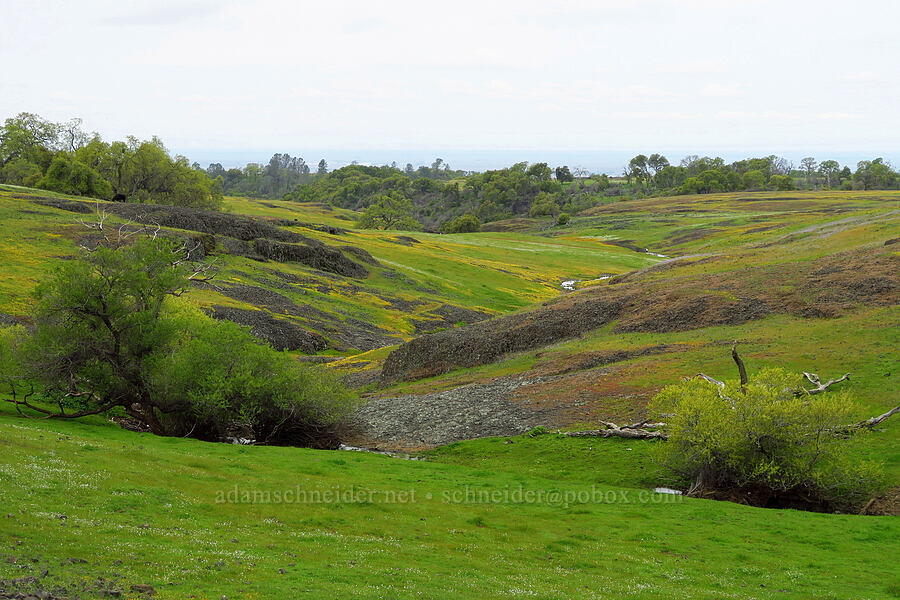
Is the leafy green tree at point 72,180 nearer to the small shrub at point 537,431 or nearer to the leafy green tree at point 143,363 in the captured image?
the leafy green tree at point 143,363

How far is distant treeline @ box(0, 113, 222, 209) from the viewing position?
123500 millimetres

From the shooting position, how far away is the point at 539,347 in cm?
5909

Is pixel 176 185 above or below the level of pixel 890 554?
above

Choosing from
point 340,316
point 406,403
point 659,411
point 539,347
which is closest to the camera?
point 659,411

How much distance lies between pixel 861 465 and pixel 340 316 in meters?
65.7

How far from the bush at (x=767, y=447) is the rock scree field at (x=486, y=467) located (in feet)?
5.66

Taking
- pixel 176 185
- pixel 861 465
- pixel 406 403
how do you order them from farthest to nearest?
pixel 176 185 < pixel 406 403 < pixel 861 465

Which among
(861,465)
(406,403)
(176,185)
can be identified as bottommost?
(406,403)

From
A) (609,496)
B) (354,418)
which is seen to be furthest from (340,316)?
(609,496)

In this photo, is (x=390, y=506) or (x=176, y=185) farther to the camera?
(x=176, y=185)

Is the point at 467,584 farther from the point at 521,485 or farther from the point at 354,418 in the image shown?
the point at 354,418

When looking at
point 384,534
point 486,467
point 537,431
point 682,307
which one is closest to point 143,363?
point 486,467

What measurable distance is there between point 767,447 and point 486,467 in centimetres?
1357

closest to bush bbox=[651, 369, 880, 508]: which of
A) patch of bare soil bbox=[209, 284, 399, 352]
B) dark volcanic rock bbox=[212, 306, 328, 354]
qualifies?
dark volcanic rock bbox=[212, 306, 328, 354]
